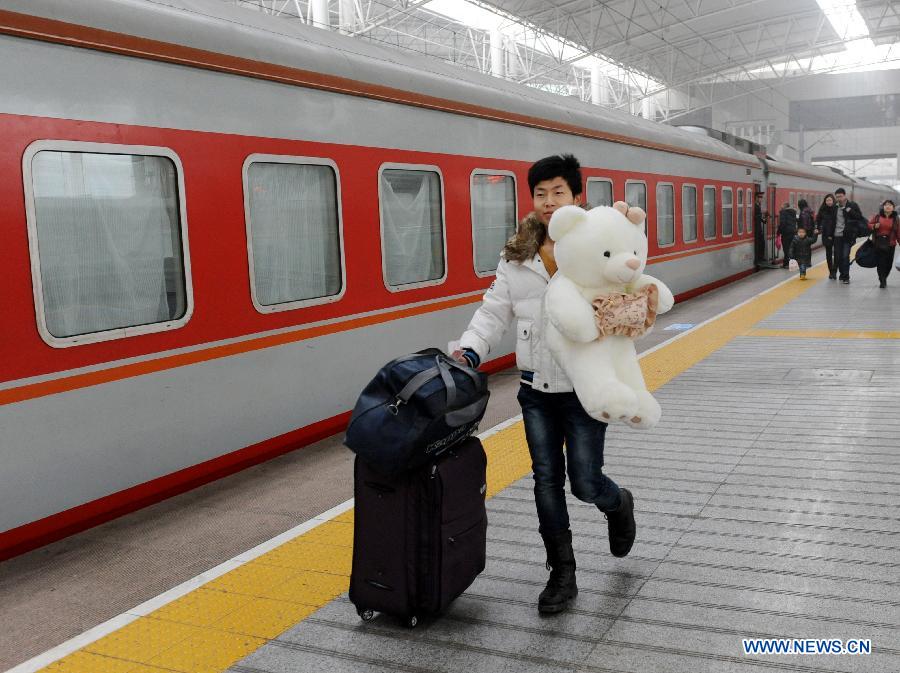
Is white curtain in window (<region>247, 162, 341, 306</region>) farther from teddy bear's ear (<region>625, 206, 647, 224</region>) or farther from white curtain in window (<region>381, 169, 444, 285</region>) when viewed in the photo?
teddy bear's ear (<region>625, 206, 647, 224</region>)

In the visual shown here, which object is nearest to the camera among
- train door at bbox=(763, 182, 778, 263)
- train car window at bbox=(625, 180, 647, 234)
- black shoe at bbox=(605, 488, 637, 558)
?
black shoe at bbox=(605, 488, 637, 558)

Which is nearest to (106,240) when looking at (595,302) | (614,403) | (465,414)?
(465,414)

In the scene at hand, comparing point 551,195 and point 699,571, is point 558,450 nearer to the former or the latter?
point 699,571

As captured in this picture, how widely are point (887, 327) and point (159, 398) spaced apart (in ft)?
27.6

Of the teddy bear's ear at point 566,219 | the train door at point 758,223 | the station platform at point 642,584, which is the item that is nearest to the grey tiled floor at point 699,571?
the station platform at point 642,584

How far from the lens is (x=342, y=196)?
20.0ft

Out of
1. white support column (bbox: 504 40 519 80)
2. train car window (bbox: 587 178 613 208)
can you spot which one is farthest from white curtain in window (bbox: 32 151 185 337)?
white support column (bbox: 504 40 519 80)

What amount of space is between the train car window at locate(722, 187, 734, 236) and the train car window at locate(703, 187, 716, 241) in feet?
2.36

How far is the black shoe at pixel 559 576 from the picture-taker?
3420 mm

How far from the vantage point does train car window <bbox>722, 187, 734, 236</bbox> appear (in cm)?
1662

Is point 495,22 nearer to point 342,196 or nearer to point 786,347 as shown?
point 786,347

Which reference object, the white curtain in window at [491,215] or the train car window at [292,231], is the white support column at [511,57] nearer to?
the white curtain in window at [491,215]

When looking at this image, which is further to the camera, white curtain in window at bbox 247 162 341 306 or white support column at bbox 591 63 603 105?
white support column at bbox 591 63 603 105

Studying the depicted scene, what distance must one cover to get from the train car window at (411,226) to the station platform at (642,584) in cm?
152
